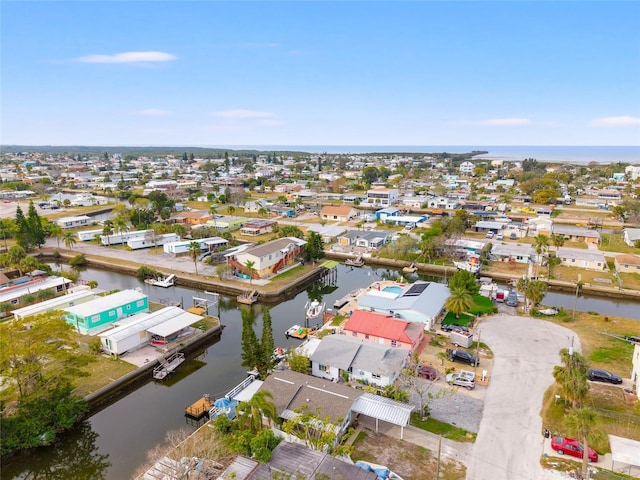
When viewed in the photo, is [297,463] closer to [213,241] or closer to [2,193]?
[213,241]

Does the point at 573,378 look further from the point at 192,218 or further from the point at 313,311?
the point at 192,218

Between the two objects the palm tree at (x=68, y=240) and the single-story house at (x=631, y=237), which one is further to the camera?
the single-story house at (x=631, y=237)

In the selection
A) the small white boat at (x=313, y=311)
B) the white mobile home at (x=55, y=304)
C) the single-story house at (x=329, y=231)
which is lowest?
the small white boat at (x=313, y=311)

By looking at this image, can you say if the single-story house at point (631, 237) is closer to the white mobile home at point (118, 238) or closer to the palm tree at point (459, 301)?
the palm tree at point (459, 301)

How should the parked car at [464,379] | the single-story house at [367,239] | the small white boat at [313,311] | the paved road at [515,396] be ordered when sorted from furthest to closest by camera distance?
the single-story house at [367,239] < the small white boat at [313,311] < the parked car at [464,379] < the paved road at [515,396]

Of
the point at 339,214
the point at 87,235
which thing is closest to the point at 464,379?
the point at 339,214

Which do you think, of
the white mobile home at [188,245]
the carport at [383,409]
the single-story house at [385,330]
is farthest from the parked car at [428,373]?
the white mobile home at [188,245]

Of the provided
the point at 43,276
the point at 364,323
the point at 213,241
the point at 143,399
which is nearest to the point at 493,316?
the point at 364,323
